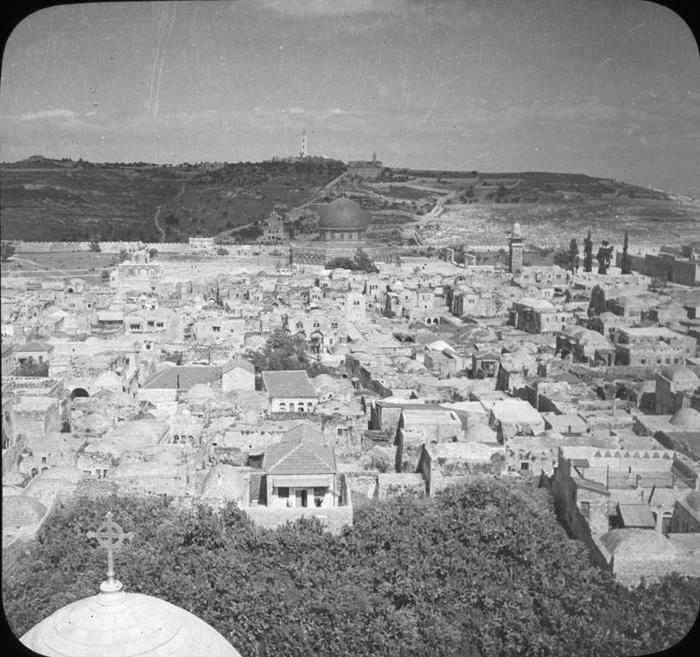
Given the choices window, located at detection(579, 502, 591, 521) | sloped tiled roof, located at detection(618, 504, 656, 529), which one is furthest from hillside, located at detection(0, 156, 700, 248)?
sloped tiled roof, located at detection(618, 504, 656, 529)

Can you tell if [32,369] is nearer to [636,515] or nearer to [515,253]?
[636,515]

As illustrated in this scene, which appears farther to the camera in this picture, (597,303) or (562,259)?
(562,259)

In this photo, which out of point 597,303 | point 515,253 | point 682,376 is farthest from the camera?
point 515,253

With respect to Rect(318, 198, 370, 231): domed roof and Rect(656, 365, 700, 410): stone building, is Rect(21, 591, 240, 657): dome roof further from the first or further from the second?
Rect(318, 198, 370, 231): domed roof

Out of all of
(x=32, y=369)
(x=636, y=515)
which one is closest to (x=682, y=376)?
(x=636, y=515)

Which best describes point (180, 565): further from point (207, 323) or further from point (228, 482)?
point (207, 323)

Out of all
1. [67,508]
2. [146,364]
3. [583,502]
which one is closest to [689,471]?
[583,502]
